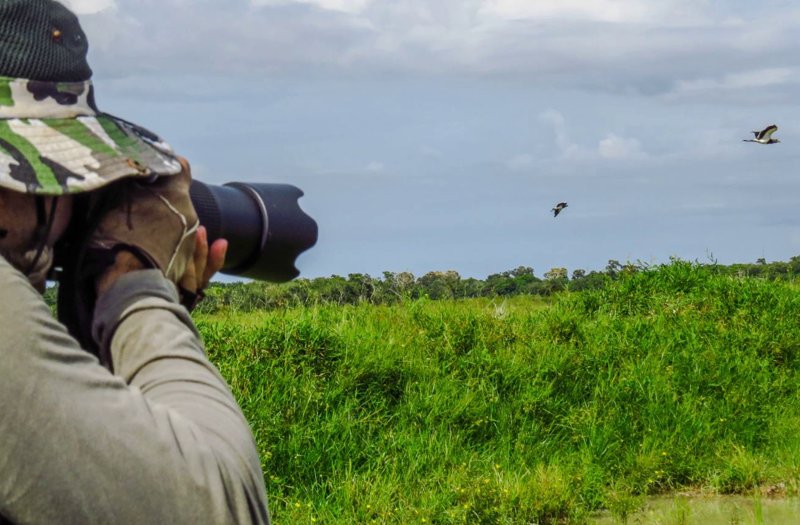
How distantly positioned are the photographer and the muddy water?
4.10 metres

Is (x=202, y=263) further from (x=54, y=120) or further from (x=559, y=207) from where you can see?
(x=559, y=207)

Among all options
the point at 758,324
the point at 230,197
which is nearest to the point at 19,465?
the point at 230,197

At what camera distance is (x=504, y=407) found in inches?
220

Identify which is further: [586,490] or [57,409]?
[586,490]

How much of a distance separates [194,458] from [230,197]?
1.55ft

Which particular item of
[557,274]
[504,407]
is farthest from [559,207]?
[504,407]

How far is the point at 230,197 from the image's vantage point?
51.1 inches

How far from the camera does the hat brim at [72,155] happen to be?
933 mm

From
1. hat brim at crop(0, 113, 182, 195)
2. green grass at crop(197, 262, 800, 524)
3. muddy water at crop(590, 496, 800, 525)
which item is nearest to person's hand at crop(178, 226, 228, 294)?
hat brim at crop(0, 113, 182, 195)

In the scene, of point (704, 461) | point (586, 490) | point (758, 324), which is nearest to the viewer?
point (586, 490)

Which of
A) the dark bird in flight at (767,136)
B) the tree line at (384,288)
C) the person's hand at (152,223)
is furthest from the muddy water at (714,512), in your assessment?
the dark bird in flight at (767,136)

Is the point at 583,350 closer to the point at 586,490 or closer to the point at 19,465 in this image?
the point at 586,490

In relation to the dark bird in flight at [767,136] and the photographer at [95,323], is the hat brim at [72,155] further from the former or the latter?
the dark bird in flight at [767,136]

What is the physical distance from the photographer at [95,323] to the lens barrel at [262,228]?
139 millimetres
